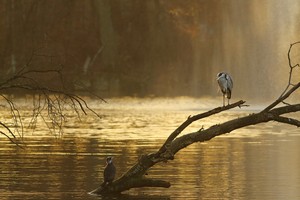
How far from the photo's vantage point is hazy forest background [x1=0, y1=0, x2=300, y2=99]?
8519 cm

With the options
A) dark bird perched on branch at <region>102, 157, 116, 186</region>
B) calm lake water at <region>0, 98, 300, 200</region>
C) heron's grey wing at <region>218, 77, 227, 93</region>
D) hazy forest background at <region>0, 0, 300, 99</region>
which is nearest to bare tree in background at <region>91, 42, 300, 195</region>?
dark bird perched on branch at <region>102, 157, 116, 186</region>

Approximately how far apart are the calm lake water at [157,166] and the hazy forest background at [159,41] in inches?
1211

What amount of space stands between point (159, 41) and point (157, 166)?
59655mm

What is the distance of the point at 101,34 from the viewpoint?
87.1 m

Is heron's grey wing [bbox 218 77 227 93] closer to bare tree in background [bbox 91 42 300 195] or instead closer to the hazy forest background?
bare tree in background [bbox 91 42 300 195]

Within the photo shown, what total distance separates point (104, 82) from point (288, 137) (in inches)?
1605

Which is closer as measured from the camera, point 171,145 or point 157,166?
point 171,145

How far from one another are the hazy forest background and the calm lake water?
30.8 metres

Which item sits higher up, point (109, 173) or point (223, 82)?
point (223, 82)

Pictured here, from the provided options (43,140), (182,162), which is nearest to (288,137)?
(43,140)

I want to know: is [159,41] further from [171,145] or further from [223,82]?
[171,145]

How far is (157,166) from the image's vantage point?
33.3 m

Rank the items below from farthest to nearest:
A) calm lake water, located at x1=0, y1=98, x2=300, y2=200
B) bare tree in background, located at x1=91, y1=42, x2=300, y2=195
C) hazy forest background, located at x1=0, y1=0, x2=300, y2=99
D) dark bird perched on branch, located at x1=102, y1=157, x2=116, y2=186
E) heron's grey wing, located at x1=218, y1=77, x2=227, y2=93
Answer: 1. hazy forest background, located at x1=0, y1=0, x2=300, y2=99
2. heron's grey wing, located at x1=218, y1=77, x2=227, y2=93
3. calm lake water, located at x1=0, y1=98, x2=300, y2=200
4. dark bird perched on branch, located at x1=102, y1=157, x2=116, y2=186
5. bare tree in background, located at x1=91, y1=42, x2=300, y2=195

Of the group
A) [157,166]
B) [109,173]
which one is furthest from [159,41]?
[109,173]
